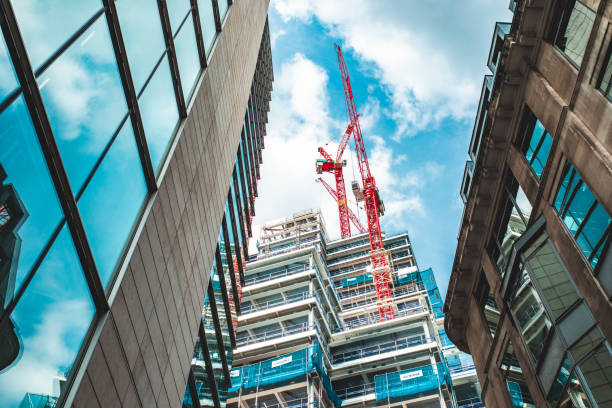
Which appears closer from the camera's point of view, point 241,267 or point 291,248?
point 241,267

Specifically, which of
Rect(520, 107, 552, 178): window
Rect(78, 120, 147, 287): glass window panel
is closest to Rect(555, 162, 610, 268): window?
Rect(520, 107, 552, 178): window

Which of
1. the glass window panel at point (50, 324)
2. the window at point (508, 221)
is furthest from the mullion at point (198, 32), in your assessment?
the window at point (508, 221)

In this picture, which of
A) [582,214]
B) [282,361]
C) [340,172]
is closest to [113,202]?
[582,214]

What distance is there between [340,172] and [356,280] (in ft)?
182

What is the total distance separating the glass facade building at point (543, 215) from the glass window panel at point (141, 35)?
12651mm

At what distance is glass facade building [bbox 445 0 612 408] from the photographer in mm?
14148

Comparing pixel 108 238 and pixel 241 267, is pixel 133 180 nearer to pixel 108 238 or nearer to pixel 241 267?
pixel 108 238

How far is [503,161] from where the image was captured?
21781mm

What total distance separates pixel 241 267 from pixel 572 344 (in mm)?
22446

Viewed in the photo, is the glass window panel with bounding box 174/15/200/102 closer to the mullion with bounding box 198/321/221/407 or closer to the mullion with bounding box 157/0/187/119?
the mullion with bounding box 157/0/187/119

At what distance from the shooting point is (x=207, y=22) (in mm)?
21453

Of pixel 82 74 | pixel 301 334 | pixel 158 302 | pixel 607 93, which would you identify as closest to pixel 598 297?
pixel 607 93

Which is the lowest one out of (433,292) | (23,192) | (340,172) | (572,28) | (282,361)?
(23,192)

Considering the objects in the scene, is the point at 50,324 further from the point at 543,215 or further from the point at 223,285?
the point at 223,285
